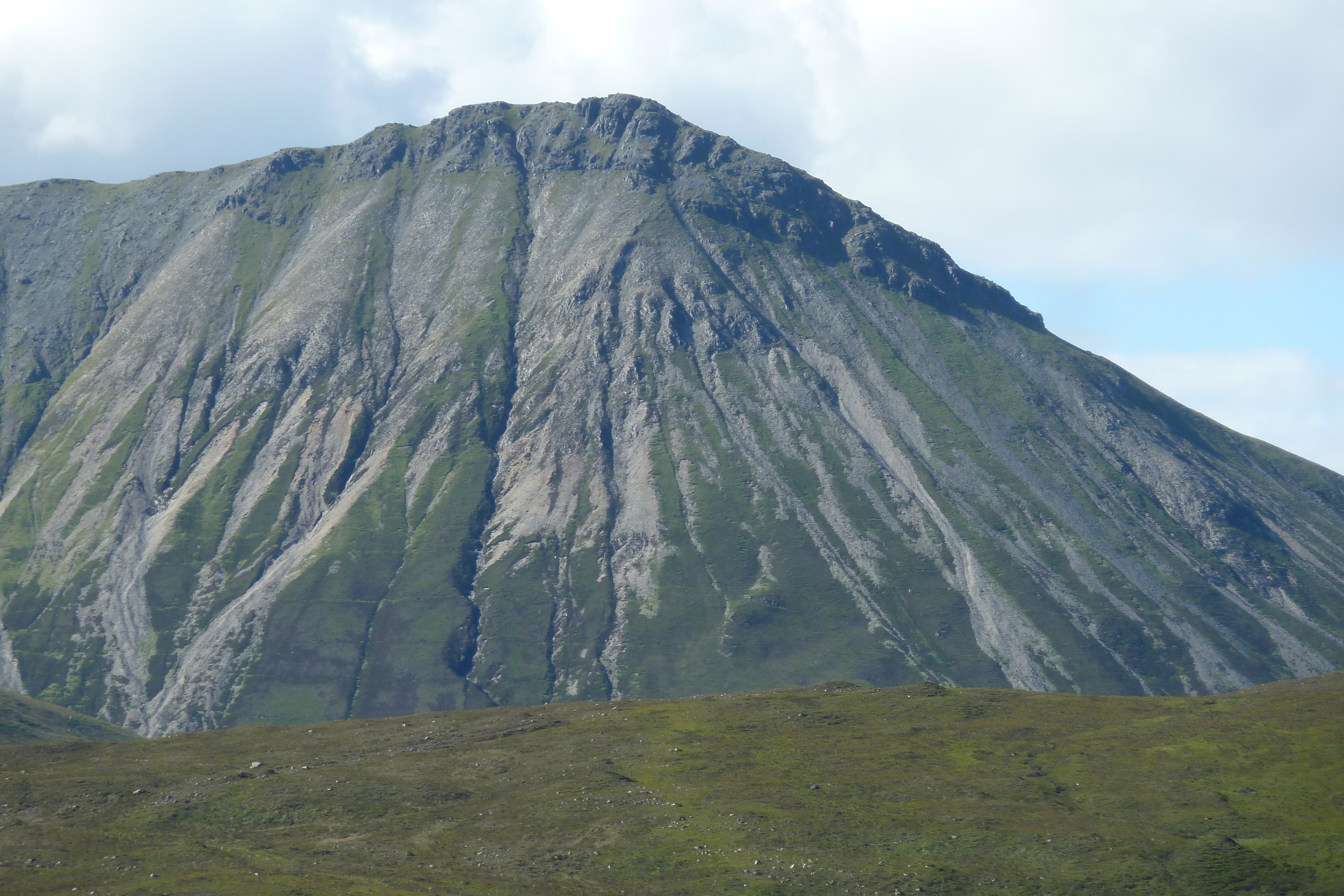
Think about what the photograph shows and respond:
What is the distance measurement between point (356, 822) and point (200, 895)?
26365 mm

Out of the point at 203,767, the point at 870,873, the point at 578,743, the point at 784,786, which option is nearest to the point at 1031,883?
the point at 870,873

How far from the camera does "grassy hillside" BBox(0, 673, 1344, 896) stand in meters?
92.2

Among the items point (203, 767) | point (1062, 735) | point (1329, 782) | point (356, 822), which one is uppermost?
point (203, 767)

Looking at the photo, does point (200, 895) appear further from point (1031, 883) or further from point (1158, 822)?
point (1158, 822)

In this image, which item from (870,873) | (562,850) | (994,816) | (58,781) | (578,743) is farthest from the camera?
(578,743)

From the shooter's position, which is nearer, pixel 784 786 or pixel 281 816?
pixel 281 816

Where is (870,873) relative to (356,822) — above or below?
below

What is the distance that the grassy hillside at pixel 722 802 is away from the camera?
92.2 metres

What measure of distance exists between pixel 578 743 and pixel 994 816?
4857cm

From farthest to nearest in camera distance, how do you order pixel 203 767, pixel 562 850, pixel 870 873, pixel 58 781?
pixel 203 767 → pixel 58 781 → pixel 562 850 → pixel 870 873

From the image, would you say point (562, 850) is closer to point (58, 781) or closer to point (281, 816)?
point (281, 816)

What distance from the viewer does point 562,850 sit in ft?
326

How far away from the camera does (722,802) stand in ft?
367

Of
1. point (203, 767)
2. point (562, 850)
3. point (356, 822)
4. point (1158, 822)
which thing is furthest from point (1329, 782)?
point (203, 767)
